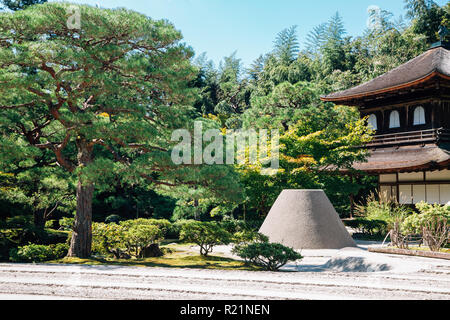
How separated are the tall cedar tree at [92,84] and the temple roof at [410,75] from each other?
37.5ft

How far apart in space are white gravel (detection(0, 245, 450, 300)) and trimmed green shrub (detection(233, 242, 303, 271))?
53 centimetres

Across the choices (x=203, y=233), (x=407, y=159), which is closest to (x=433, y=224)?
(x=203, y=233)

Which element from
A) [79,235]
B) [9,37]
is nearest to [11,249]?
[79,235]

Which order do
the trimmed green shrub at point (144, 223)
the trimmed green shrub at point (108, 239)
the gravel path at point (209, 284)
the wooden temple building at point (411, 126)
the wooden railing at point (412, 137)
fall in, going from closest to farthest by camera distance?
the gravel path at point (209, 284), the trimmed green shrub at point (108, 239), the trimmed green shrub at point (144, 223), the wooden temple building at point (411, 126), the wooden railing at point (412, 137)

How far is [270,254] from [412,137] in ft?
42.4

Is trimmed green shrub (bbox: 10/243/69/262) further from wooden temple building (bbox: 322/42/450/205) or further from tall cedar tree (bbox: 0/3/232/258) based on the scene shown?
wooden temple building (bbox: 322/42/450/205)

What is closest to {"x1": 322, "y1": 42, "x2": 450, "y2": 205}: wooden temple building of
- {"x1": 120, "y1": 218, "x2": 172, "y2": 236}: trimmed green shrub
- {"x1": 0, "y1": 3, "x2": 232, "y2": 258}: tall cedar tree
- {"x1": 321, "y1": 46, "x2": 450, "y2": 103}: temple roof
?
{"x1": 321, "y1": 46, "x2": 450, "y2": 103}: temple roof

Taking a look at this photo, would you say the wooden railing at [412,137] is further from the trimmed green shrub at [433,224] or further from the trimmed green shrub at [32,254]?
the trimmed green shrub at [32,254]

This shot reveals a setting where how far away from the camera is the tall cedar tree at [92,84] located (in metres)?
8.09

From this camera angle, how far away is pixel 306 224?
1134cm

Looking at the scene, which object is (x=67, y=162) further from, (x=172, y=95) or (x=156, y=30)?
(x=156, y=30)

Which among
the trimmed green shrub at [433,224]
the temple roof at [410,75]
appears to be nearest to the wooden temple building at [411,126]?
the temple roof at [410,75]

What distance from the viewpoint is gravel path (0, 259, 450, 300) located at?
581cm

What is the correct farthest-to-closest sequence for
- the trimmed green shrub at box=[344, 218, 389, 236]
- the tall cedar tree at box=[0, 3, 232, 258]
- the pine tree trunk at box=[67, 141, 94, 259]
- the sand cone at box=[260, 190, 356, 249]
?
the trimmed green shrub at box=[344, 218, 389, 236]
the sand cone at box=[260, 190, 356, 249]
the pine tree trunk at box=[67, 141, 94, 259]
the tall cedar tree at box=[0, 3, 232, 258]
